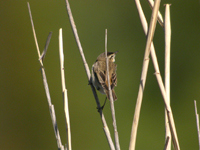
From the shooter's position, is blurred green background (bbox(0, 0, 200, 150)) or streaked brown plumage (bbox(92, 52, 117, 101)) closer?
streaked brown plumage (bbox(92, 52, 117, 101))

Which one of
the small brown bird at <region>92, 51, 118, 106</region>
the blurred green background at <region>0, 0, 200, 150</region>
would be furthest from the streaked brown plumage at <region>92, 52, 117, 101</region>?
the blurred green background at <region>0, 0, 200, 150</region>

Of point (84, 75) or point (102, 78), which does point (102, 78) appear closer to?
point (102, 78)

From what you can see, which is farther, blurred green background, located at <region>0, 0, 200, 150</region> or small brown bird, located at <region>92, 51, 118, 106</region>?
blurred green background, located at <region>0, 0, 200, 150</region>

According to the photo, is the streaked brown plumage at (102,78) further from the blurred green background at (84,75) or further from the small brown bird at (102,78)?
the blurred green background at (84,75)

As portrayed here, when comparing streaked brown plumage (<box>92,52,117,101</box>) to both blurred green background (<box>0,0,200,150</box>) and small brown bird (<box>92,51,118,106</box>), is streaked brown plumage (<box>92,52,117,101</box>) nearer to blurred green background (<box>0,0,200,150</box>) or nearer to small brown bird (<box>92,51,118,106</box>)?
small brown bird (<box>92,51,118,106</box>)

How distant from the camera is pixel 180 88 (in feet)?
16.8

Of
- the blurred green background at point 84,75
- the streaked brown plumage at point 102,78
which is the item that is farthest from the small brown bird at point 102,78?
the blurred green background at point 84,75

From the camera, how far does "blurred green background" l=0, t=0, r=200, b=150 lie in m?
4.84

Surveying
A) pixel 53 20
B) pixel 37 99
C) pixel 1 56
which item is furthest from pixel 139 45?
pixel 1 56

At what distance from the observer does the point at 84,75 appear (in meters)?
5.18

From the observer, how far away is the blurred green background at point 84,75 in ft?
15.9

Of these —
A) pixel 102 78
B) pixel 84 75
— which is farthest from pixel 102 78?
pixel 84 75

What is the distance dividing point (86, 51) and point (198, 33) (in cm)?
207

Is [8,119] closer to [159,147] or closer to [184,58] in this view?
[159,147]
